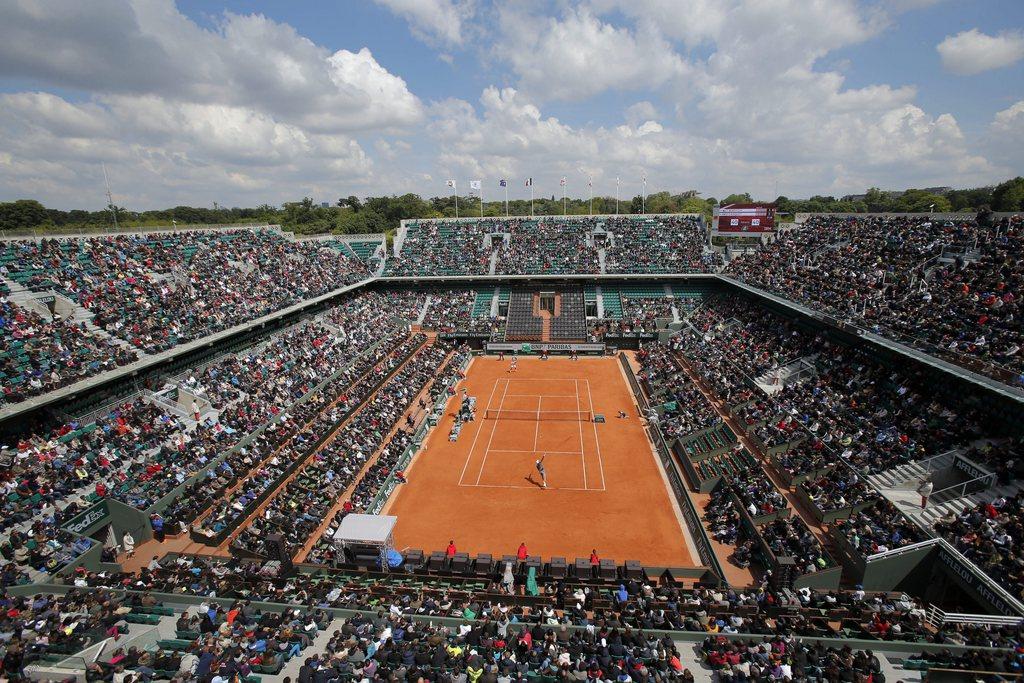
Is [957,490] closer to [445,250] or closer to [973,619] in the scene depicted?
[973,619]

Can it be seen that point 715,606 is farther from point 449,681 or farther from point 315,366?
point 315,366

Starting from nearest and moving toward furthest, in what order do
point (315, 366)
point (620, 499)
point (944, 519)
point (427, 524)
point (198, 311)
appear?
point (944, 519), point (427, 524), point (620, 499), point (198, 311), point (315, 366)

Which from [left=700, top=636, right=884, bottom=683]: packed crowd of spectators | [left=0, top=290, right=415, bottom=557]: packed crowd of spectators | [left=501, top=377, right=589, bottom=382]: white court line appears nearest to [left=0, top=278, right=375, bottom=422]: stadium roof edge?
[left=0, top=290, right=415, bottom=557]: packed crowd of spectators

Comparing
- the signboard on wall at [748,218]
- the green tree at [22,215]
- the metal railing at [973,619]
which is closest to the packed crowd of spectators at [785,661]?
the metal railing at [973,619]

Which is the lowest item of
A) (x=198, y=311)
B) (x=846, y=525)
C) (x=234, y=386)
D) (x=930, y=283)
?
(x=846, y=525)

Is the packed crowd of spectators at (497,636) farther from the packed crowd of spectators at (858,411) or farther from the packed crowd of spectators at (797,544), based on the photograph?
the packed crowd of spectators at (858,411)

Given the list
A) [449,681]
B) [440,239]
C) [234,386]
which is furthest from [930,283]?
[440,239]

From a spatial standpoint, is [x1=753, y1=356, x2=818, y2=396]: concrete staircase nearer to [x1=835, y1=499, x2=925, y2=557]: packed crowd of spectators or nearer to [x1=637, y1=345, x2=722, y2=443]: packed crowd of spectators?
[x1=637, y1=345, x2=722, y2=443]: packed crowd of spectators
